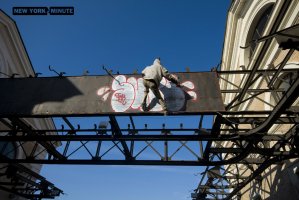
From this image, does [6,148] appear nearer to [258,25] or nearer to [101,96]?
[101,96]

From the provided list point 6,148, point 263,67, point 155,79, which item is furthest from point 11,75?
point 263,67

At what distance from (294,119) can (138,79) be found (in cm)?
516

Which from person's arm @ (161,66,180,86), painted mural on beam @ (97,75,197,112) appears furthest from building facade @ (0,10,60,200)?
person's arm @ (161,66,180,86)

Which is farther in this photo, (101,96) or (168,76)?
(101,96)

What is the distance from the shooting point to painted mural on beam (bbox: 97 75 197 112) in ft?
23.2

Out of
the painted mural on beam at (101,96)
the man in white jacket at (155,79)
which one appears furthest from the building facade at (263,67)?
the man in white jacket at (155,79)

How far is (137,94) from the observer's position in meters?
7.40

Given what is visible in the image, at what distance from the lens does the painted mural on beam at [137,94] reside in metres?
7.09

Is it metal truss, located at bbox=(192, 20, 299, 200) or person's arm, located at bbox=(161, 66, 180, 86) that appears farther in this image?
person's arm, located at bbox=(161, 66, 180, 86)

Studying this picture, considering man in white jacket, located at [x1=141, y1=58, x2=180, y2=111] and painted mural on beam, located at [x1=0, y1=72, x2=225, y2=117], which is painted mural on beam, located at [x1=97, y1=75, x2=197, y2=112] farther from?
man in white jacket, located at [x1=141, y1=58, x2=180, y2=111]

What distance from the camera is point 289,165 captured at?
884 centimetres

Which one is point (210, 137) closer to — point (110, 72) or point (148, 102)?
point (148, 102)

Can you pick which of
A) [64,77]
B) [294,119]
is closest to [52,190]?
[64,77]

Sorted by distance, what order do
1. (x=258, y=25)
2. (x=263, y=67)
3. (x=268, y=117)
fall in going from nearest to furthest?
(x=268, y=117) < (x=263, y=67) < (x=258, y=25)
